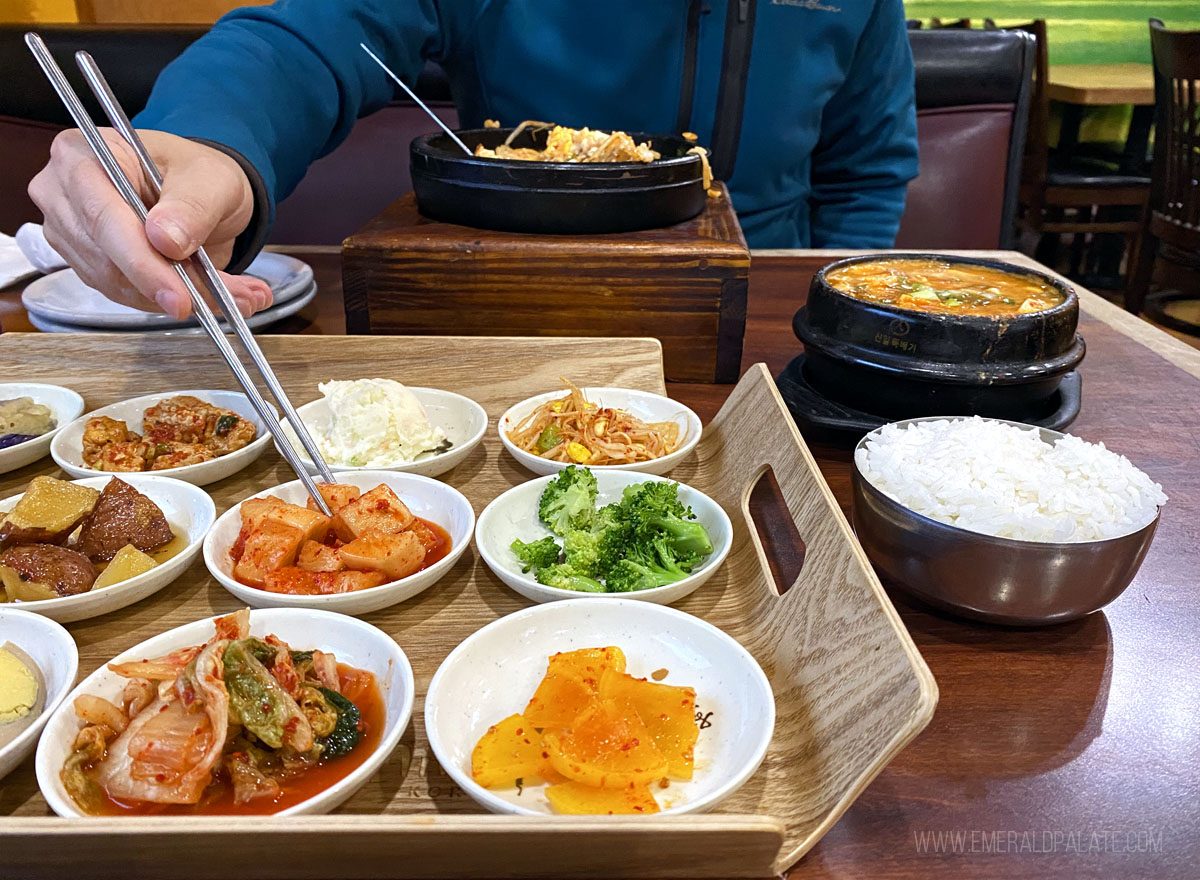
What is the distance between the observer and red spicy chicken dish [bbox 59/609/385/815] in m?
0.96

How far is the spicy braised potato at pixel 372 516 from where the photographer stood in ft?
4.75

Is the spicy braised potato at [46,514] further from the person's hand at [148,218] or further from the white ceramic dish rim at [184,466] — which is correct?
the person's hand at [148,218]

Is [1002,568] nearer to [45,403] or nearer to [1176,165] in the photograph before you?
[45,403]

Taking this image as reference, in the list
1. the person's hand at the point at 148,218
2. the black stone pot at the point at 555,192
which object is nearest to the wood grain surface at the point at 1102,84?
the black stone pot at the point at 555,192

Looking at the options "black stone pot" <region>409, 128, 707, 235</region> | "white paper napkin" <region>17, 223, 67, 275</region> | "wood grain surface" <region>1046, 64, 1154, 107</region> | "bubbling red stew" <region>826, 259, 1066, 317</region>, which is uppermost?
"wood grain surface" <region>1046, 64, 1154, 107</region>

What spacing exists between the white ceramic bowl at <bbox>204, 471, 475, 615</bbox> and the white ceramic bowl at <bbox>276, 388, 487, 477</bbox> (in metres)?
0.04

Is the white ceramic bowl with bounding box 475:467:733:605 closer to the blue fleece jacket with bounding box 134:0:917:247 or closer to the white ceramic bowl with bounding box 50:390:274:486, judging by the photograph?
the white ceramic bowl with bounding box 50:390:274:486

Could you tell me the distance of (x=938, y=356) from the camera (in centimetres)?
159

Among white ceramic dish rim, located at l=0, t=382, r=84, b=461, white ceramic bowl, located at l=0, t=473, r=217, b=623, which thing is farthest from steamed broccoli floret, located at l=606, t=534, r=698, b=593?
white ceramic dish rim, located at l=0, t=382, r=84, b=461

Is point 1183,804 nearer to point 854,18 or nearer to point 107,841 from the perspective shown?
point 107,841

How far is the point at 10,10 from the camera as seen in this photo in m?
5.34

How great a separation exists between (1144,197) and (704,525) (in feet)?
22.0

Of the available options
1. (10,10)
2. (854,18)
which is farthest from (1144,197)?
(10,10)

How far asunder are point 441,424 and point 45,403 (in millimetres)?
986
